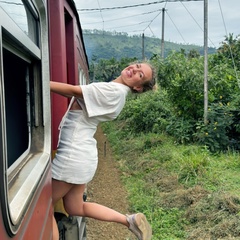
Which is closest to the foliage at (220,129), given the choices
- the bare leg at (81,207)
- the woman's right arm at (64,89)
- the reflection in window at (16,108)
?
the bare leg at (81,207)

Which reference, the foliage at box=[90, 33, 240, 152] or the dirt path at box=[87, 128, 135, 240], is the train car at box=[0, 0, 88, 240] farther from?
the foliage at box=[90, 33, 240, 152]

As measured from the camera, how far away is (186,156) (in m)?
6.31

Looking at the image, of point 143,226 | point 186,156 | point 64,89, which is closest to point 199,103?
point 186,156

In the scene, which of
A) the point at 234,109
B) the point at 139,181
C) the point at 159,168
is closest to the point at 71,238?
the point at 139,181

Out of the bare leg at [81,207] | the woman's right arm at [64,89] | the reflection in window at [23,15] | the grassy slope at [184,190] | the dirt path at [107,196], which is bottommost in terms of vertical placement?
the dirt path at [107,196]

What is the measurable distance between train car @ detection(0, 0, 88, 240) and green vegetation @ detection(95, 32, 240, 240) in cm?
238

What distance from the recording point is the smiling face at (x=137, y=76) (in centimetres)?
223

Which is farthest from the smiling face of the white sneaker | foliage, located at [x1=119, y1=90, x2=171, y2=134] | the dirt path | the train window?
foliage, located at [x1=119, y1=90, x2=171, y2=134]

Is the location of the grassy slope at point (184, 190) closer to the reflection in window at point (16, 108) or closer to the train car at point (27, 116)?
the train car at point (27, 116)

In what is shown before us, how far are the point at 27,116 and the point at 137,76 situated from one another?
0.79 metres

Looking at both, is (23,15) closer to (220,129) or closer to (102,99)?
(102,99)

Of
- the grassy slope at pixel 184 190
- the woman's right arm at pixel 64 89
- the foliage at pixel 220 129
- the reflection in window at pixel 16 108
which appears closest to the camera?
the reflection in window at pixel 16 108

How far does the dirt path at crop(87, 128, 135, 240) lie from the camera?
424 centimetres

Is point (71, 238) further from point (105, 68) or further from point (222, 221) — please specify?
point (105, 68)
